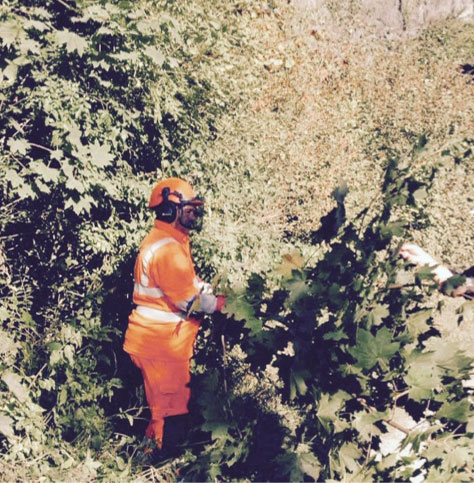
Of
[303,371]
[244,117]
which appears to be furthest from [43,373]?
Result: [244,117]

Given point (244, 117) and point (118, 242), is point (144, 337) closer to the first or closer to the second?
point (118, 242)

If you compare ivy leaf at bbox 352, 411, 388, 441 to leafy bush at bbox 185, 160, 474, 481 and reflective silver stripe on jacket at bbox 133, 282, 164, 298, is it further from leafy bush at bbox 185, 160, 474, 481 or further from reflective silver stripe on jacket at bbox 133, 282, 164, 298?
reflective silver stripe on jacket at bbox 133, 282, 164, 298

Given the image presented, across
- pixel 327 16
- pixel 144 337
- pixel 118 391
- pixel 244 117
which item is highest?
pixel 327 16

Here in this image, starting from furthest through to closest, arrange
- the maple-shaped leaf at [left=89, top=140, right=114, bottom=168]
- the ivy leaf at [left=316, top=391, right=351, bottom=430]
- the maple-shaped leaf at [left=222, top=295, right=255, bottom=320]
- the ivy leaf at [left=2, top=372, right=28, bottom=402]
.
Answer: the maple-shaped leaf at [left=89, top=140, right=114, bottom=168]
the ivy leaf at [left=2, top=372, right=28, bottom=402]
the maple-shaped leaf at [left=222, top=295, right=255, bottom=320]
the ivy leaf at [left=316, top=391, right=351, bottom=430]

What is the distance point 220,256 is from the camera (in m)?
4.93

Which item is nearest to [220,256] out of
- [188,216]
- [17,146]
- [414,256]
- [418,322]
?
[188,216]

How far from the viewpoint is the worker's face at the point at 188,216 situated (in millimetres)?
3576

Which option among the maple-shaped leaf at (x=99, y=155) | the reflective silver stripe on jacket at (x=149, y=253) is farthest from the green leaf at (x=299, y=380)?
the maple-shaped leaf at (x=99, y=155)

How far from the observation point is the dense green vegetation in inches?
87.0

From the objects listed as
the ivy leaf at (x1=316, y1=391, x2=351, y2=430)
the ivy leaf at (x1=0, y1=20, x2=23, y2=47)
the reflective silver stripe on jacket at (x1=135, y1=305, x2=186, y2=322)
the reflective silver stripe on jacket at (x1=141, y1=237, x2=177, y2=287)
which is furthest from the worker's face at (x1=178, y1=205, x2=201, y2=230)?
the ivy leaf at (x1=316, y1=391, x2=351, y2=430)

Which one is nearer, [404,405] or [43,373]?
[404,405]

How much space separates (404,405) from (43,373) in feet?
8.64

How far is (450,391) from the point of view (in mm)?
2266

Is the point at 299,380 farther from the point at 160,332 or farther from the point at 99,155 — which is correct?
the point at 99,155
